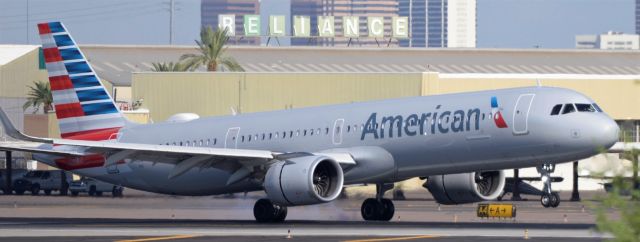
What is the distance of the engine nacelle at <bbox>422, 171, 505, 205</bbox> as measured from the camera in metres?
40.5

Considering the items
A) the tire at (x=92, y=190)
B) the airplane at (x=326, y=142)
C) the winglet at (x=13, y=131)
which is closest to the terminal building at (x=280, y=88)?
the tire at (x=92, y=190)

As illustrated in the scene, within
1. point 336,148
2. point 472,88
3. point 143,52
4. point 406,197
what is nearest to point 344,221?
point 336,148

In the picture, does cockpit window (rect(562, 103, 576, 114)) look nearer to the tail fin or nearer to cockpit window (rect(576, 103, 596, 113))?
cockpit window (rect(576, 103, 596, 113))

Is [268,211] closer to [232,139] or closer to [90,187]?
[232,139]

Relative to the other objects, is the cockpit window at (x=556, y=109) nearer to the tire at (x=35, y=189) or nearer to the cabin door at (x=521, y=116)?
the cabin door at (x=521, y=116)

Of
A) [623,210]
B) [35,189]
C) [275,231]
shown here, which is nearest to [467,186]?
[275,231]

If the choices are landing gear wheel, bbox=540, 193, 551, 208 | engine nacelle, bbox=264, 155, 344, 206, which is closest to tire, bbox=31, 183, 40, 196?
engine nacelle, bbox=264, 155, 344, 206

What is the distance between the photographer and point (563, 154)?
35938 millimetres

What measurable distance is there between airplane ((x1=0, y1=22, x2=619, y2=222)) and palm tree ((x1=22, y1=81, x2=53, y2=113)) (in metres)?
57.7

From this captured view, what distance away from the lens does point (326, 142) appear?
41.4m

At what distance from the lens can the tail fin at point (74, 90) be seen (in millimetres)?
46312

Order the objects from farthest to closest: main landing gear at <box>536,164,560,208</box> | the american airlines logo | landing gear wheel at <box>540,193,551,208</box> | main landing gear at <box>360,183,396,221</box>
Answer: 1. main landing gear at <box>360,183,396,221</box>
2. the american airlines logo
3. main landing gear at <box>536,164,560,208</box>
4. landing gear wheel at <box>540,193,551,208</box>

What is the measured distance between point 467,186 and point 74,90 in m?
15.6

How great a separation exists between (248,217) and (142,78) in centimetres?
4253
